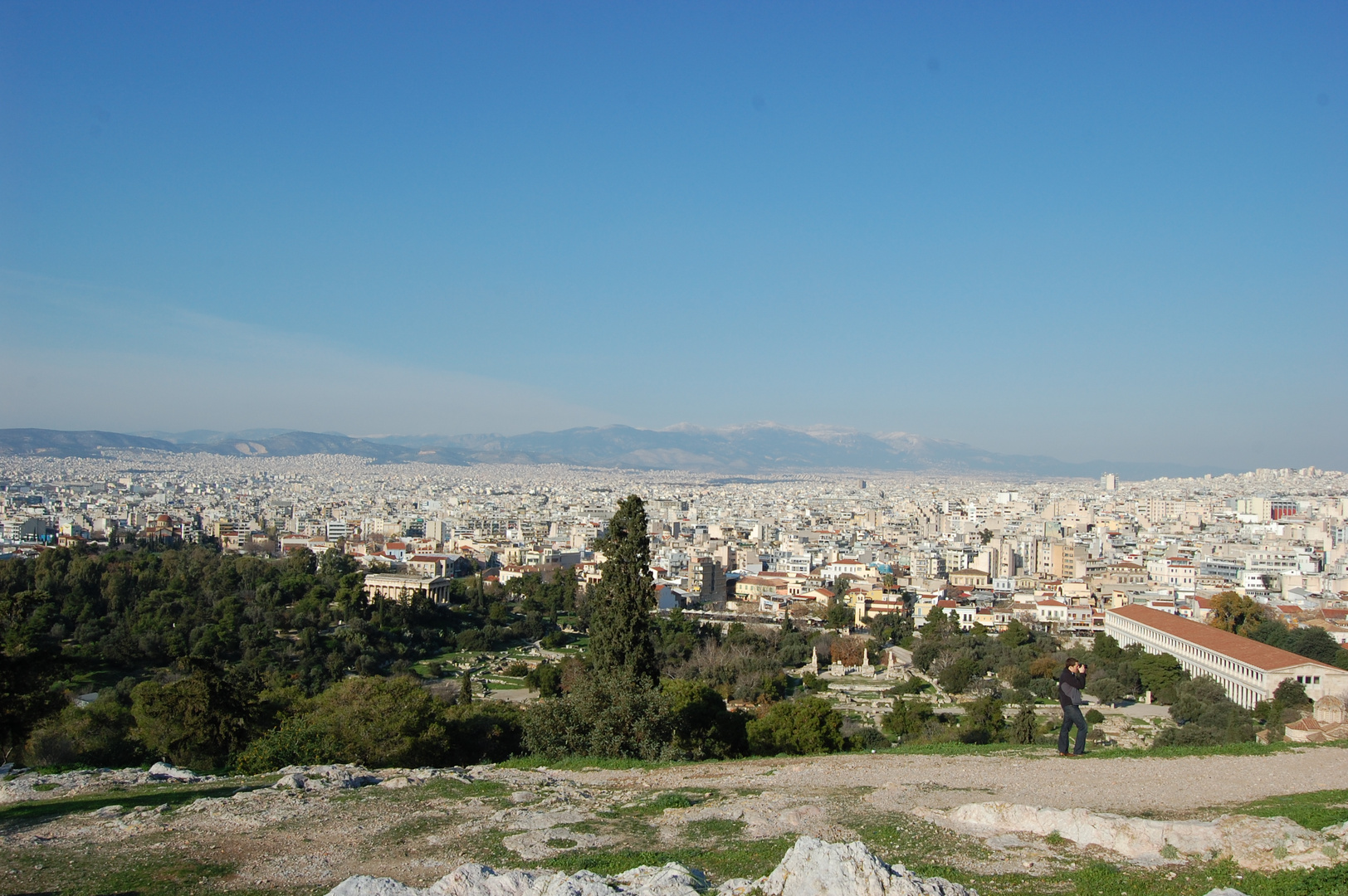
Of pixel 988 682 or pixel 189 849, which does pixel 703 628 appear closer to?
pixel 988 682

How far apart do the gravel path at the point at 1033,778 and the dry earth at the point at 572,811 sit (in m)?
0.02

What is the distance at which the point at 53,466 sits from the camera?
439ft

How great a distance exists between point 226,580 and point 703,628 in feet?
58.0

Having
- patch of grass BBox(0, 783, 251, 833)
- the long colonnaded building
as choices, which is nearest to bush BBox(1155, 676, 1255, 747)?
the long colonnaded building

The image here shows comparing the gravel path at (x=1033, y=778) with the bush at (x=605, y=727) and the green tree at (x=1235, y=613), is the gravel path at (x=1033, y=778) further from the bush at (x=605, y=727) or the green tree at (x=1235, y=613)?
the green tree at (x=1235, y=613)

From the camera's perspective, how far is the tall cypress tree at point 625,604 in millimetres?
13109

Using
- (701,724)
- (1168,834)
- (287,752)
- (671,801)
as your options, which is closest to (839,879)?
(1168,834)

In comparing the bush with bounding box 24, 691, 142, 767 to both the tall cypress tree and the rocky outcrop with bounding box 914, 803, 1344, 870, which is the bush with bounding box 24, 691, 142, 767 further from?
the rocky outcrop with bounding box 914, 803, 1344, 870

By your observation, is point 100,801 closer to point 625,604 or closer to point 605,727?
point 605,727

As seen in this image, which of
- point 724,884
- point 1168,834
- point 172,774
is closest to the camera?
point 724,884

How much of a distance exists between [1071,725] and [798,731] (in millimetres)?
5643

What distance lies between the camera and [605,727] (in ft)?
32.4

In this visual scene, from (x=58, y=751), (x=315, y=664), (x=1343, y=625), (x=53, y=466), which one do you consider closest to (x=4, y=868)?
(x=58, y=751)

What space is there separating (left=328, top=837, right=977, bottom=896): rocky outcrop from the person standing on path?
4.25 meters
